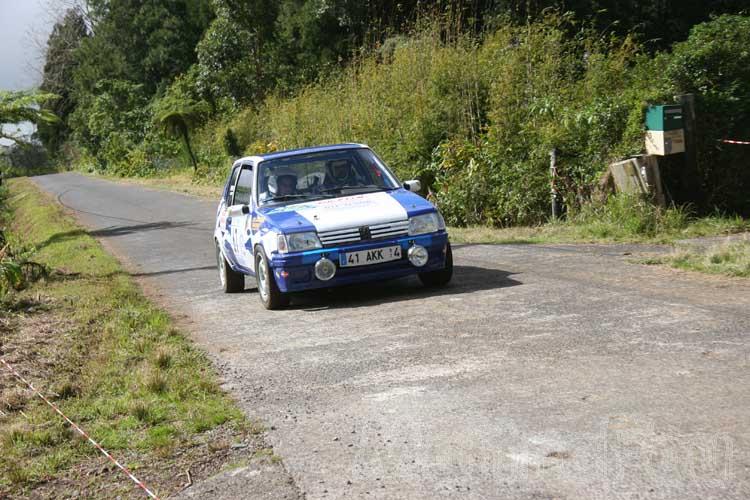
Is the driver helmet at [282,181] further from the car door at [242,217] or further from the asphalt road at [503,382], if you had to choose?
the asphalt road at [503,382]

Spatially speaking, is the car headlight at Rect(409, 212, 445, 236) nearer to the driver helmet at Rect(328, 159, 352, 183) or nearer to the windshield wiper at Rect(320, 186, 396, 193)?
the windshield wiper at Rect(320, 186, 396, 193)

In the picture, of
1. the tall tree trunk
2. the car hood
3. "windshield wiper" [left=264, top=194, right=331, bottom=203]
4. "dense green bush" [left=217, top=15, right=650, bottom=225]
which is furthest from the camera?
the tall tree trunk

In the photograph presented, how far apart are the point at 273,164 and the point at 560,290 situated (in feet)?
11.3

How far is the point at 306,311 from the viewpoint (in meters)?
9.30

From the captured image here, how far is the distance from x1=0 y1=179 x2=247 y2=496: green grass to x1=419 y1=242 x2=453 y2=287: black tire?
99.8 inches

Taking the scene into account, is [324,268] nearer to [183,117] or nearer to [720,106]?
[720,106]

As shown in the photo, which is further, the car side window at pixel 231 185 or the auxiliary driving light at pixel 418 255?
the car side window at pixel 231 185

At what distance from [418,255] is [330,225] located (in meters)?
0.88

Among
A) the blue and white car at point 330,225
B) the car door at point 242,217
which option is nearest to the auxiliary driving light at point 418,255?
the blue and white car at point 330,225

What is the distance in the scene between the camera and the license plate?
29.9 feet

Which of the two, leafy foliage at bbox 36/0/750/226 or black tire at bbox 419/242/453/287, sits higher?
leafy foliage at bbox 36/0/750/226

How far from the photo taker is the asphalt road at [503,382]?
4294mm

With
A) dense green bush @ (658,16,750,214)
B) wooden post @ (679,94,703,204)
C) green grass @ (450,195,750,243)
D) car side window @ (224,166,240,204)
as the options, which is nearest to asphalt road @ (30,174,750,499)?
car side window @ (224,166,240,204)

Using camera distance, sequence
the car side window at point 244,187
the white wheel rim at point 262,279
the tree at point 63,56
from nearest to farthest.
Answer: the white wheel rim at point 262,279
the car side window at point 244,187
the tree at point 63,56
